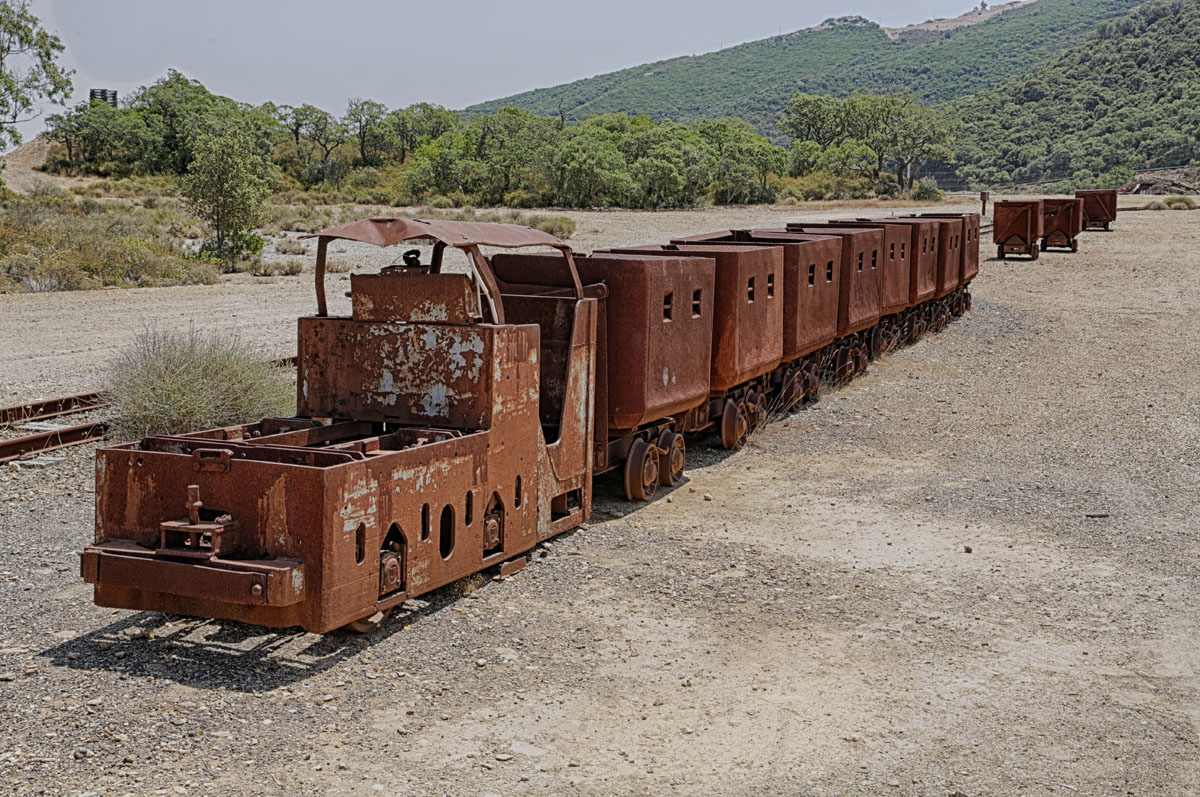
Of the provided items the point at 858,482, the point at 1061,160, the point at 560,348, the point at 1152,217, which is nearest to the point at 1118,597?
the point at 858,482

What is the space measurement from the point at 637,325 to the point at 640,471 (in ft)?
3.70

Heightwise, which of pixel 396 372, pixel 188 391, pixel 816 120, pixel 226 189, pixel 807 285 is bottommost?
pixel 188 391

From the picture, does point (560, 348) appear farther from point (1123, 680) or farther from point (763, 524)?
point (1123, 680)

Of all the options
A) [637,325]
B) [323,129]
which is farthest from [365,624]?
[323,129]

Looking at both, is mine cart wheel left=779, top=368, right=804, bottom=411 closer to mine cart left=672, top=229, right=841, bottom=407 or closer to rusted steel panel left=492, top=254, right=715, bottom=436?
mine cart left=672, top=229, right=841, bottom=407

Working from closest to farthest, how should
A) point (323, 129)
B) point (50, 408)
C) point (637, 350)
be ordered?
1. point (637, 350)
2. point (50, 408)
3. point (323, 129)

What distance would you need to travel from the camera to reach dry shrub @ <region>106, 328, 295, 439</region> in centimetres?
1046

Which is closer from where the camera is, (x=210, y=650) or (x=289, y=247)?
(x=210, y=650)

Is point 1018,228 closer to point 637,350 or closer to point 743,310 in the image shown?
point 743,310

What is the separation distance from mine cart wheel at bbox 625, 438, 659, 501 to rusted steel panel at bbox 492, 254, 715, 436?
20cm

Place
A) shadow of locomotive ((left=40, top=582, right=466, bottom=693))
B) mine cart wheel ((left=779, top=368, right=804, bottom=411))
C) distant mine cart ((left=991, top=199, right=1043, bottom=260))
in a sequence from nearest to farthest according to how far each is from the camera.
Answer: shadow of locomotive ((left=40, top=582, right=466, bottom=693)) → mine cart wheel ((left=779, top=368, right=804, bottom=411)) → distant mine cart ((left=991, top=199, right=1043, bottom=260))

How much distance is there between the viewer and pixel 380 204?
2331 inches

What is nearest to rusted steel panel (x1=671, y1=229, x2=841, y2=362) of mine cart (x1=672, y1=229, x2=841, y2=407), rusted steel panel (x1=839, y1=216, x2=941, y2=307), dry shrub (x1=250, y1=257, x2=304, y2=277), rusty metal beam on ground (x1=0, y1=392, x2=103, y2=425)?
mine cart (x1=672, y1=229, x2=841, y2=407)

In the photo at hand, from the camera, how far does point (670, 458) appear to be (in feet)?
32.0
